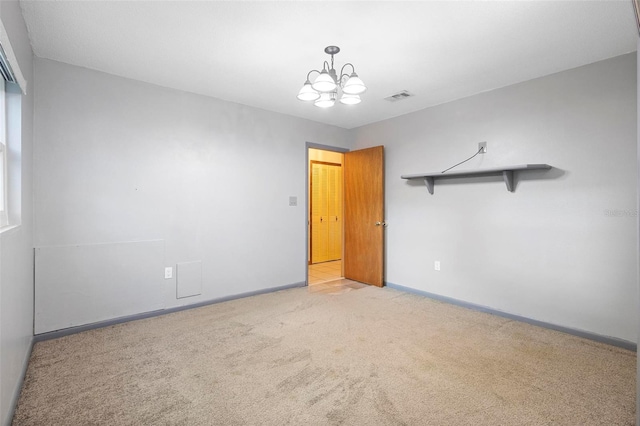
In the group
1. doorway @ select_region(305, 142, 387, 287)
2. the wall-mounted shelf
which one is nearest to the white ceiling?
the wall-mounted shelf

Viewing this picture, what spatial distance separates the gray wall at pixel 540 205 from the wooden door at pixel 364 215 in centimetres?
44

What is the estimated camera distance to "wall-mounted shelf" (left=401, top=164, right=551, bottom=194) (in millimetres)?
3065

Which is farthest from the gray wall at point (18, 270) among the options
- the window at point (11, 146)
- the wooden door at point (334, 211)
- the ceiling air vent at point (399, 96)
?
the wooden door at point (334, 211)

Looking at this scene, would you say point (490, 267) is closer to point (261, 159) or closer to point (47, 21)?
point (261, 159)

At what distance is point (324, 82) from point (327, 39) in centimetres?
39

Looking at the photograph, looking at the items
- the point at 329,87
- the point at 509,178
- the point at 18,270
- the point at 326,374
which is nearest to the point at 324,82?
the point at 329,87

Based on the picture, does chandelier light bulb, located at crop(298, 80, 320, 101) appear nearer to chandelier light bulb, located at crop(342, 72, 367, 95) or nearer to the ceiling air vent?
chandelier light bulb, located at crop(342, 72, 367, 95)

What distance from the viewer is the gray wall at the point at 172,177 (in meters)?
2.91

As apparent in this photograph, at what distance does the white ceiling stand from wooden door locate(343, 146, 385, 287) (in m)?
1.51

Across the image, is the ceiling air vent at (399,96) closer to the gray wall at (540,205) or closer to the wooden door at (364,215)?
the gray wall at (540,205)

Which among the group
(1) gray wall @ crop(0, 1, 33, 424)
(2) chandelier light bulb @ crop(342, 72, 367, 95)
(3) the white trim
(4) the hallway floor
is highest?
(2) chandelier light bulb @ crop(342, 72, 367, 95)

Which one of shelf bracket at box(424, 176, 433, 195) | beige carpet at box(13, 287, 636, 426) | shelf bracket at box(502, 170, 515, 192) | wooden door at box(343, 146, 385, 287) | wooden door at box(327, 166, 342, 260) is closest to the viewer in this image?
beige carpet at box(13, 287, 636, 426)

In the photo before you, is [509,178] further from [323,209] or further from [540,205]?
[323,209]

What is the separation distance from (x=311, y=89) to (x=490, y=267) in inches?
106
